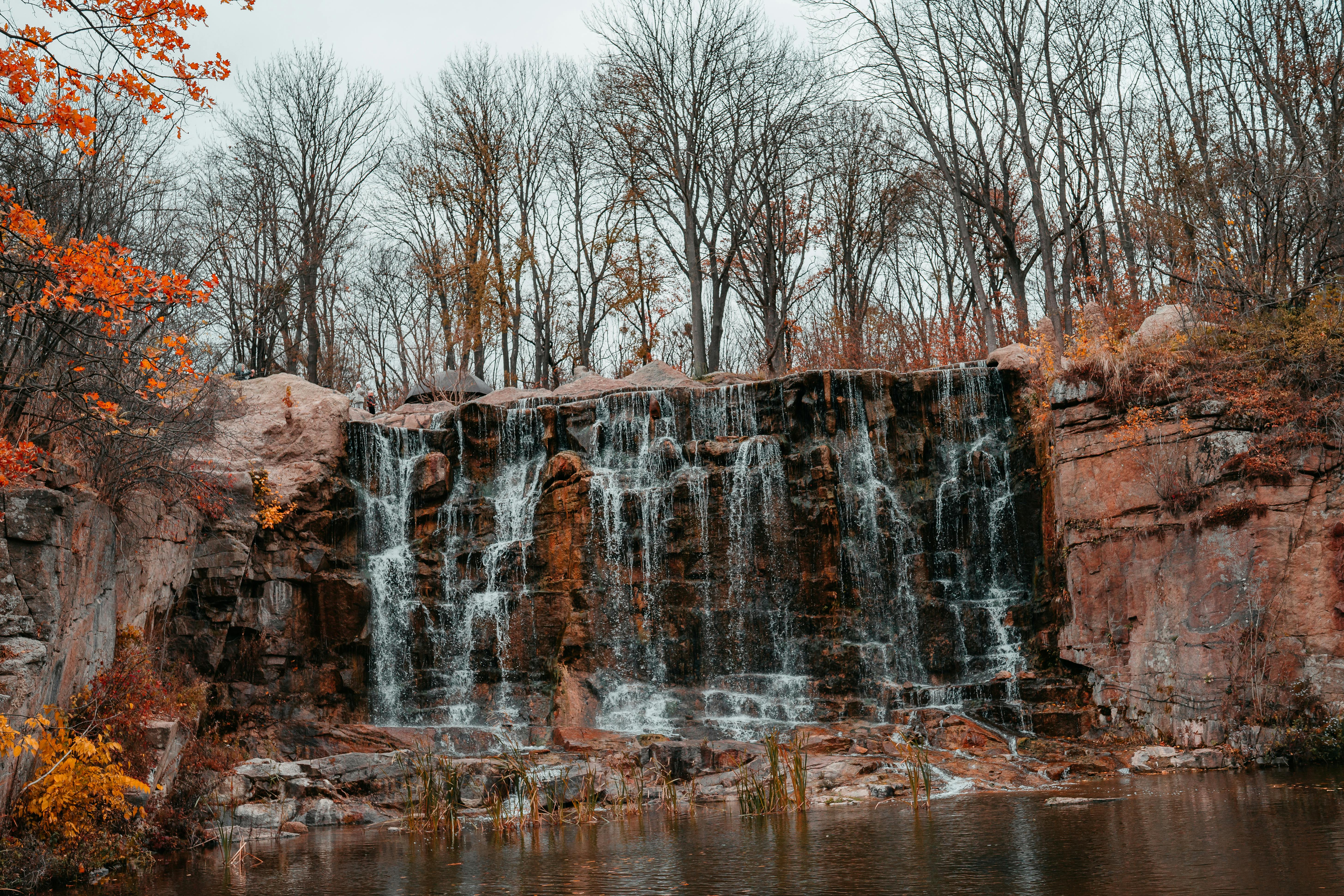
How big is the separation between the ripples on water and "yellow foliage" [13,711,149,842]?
22.6 inches

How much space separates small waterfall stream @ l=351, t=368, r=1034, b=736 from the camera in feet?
53.3

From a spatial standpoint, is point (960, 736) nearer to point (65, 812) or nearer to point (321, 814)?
point (321, 814)

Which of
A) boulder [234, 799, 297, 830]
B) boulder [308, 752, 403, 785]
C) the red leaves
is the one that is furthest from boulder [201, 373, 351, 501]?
the red leaves

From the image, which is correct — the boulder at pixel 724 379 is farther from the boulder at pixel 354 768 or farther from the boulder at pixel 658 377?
the boulder at pixel 354 768

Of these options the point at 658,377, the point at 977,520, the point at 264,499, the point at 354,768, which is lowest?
the point at 354,768

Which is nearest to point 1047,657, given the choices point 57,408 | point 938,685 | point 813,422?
point 938,685

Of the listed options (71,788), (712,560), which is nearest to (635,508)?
(712,560)

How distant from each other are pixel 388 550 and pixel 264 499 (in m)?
2.49

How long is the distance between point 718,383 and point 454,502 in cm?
623

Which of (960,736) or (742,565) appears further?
(742,565)

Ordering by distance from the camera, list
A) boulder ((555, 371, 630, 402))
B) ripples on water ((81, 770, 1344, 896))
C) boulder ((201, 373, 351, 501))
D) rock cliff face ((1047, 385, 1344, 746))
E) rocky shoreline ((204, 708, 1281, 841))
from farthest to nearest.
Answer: boulder ((555, 371, 630, 402)) < boulder ((201, 373, 351, 501)) < rock cliff face ((1047, 385, 1344, 746)) < rocky shoreline ((204, 708, 1281, 841)) < ripples on water ((81, 770, 1344, 896))

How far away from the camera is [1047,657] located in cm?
1552

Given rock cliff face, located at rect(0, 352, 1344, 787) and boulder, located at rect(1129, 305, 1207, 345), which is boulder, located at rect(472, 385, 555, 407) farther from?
boulder, located at rect(1129, 305, 1207, 345)

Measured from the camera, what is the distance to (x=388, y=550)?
714 inches
